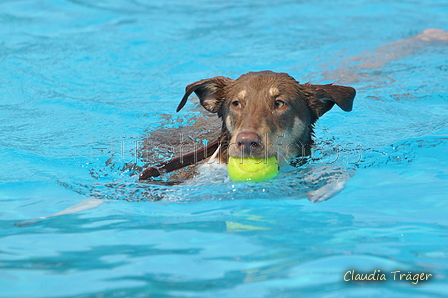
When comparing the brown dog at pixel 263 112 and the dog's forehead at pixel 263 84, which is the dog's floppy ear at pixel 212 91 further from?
the dog's forehead at pixel 263 84

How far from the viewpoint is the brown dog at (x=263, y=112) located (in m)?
5.54

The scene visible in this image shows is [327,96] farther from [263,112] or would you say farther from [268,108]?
[263,112]

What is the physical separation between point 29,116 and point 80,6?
22.4 ft

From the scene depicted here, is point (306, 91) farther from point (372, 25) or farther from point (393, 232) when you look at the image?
point (372, 25)

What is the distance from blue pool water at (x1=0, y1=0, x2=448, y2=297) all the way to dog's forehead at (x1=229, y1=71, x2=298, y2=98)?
2.96 ft

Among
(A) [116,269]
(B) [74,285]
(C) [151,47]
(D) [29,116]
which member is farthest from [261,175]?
(C) [151,47]

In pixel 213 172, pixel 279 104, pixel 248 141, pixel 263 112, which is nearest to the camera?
pixel 248 141

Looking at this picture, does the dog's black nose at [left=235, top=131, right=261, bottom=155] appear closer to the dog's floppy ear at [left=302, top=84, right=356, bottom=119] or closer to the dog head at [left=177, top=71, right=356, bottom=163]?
the dog head at [left=177, top=71, right=356, bottom=163]

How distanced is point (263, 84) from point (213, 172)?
1.12 metres

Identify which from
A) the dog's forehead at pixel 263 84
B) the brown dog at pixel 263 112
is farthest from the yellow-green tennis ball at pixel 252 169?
the dog's forehead at pixel 263 84

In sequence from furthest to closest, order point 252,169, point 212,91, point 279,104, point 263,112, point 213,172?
point 212,91, point 213,172, point 279,104, point 263,112, point 252,169

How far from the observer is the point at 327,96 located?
6199 millimetres

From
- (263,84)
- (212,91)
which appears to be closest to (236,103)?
(263,84)

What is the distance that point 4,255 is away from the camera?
4.23 meters
